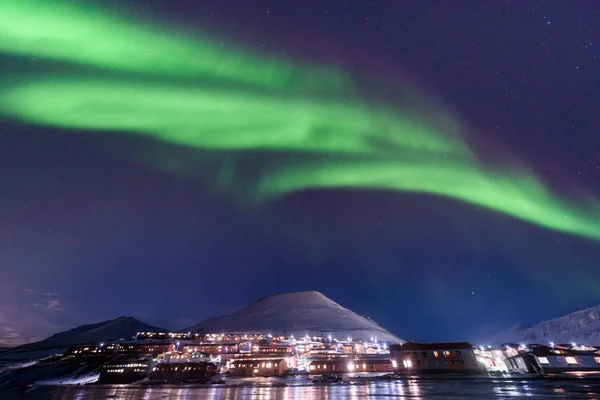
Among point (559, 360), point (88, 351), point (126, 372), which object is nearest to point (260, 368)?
point (126, 372)

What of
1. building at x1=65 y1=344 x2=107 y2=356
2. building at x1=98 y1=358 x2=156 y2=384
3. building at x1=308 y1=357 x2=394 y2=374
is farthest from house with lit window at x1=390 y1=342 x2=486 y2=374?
building at x1=65 y1=344 x2=107 y2=356

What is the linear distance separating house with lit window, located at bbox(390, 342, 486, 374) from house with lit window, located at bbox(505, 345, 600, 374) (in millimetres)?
10125

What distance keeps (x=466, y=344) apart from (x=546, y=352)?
15.5 metres

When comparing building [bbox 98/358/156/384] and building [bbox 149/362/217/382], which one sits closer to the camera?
building [bbox 149/362/217/382]

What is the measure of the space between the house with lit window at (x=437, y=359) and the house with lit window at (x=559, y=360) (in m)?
10.1

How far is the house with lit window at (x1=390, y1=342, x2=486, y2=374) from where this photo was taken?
7388cm

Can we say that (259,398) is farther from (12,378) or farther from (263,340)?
(12,378)

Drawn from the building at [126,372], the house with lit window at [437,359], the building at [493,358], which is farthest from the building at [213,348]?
the building at [493,358]

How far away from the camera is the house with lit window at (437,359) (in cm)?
7388

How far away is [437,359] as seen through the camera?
→ 2992 inches

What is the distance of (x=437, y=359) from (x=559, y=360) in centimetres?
2341

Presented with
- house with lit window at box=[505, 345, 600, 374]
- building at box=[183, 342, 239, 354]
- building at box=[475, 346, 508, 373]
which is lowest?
house with lit window at box=[505, 345, 600, 374]

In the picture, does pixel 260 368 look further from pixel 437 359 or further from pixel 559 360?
pixel 559 360

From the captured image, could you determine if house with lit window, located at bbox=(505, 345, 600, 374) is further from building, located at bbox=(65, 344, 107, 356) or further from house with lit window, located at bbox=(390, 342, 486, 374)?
building, located at bbox=(65, 344, 107, 356)
